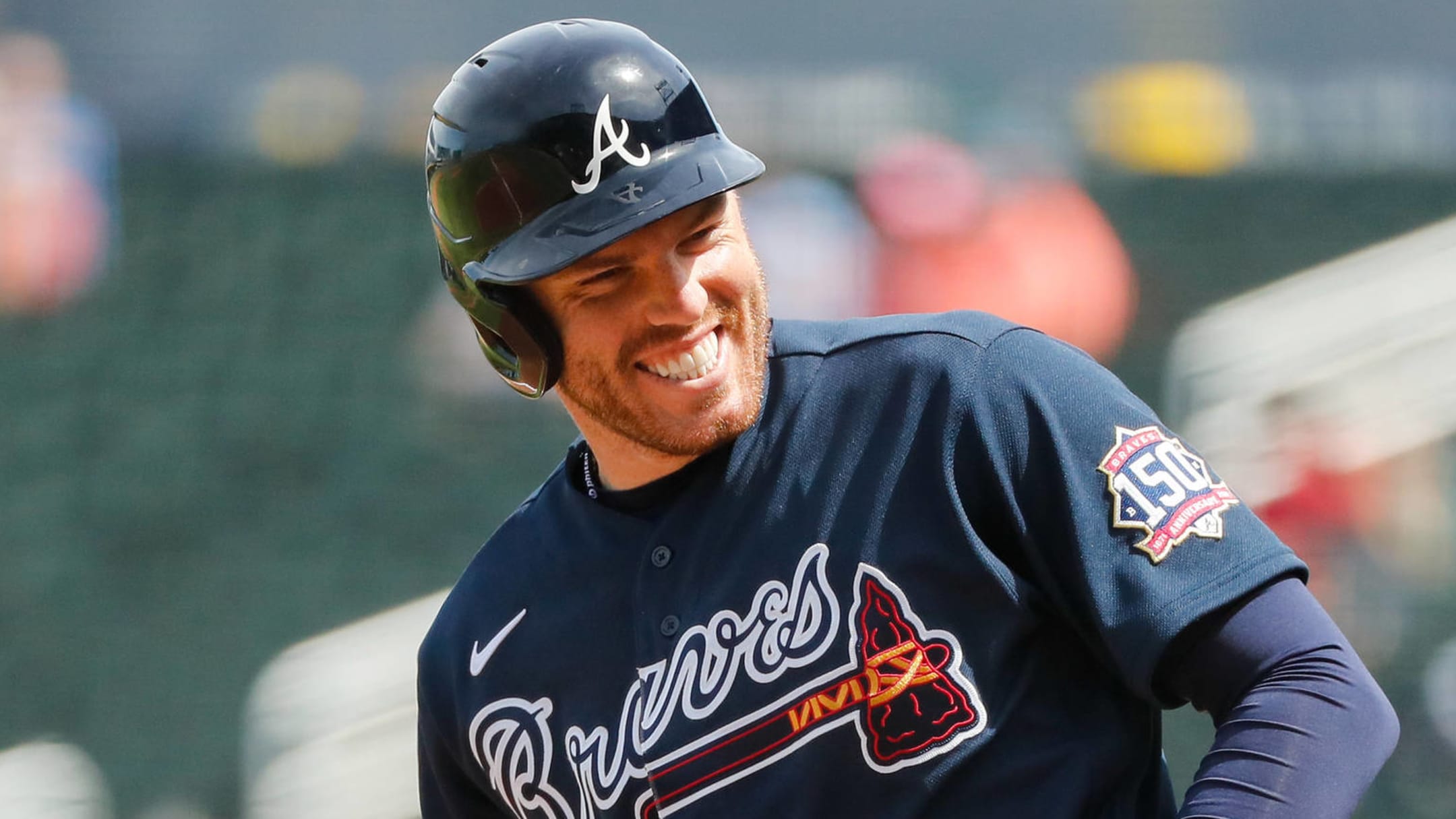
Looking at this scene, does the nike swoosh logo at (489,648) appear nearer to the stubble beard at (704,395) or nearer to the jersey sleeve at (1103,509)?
the stubble beard at (704,395)

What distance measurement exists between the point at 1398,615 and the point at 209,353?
427 cm

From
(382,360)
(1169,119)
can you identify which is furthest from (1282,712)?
(1169,119)

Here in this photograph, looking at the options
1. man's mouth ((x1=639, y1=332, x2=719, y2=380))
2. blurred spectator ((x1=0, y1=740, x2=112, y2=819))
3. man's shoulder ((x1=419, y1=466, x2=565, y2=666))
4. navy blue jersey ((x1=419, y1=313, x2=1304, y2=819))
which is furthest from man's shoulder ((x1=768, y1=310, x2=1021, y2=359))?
blurred spectator ((x1=0, y1=740, x2=112, y2=819))

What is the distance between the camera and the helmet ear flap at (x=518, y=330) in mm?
1970

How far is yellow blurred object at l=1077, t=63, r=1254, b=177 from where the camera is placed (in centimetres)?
621

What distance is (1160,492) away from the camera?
1.66 meters

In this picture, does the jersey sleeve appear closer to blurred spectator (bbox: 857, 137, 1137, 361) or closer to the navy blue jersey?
the navy blue jersey

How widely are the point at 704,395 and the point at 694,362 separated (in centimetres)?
4

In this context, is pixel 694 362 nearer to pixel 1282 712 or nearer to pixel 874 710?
pixel 874 710

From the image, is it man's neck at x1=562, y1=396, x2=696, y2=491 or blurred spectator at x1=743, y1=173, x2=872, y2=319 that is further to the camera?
blurred spectator at x1=743, y1=173, x2=872, y2=319

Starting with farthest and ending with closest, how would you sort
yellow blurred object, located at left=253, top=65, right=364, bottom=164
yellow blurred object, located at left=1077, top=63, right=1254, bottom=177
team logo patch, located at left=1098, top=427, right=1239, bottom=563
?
yellow blurred object, located at left=1077, top=63, right=1254, bottom=177, yellow blurred object, located at left=253, top=65, right=364, bottom=164, team logo patch, located at left=1098, top=427, right=1239, bottom=563

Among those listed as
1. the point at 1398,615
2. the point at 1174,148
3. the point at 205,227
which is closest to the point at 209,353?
the point at 205,227

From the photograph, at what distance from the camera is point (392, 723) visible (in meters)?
5.42

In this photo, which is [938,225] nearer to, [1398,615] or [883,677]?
[1398,615]
